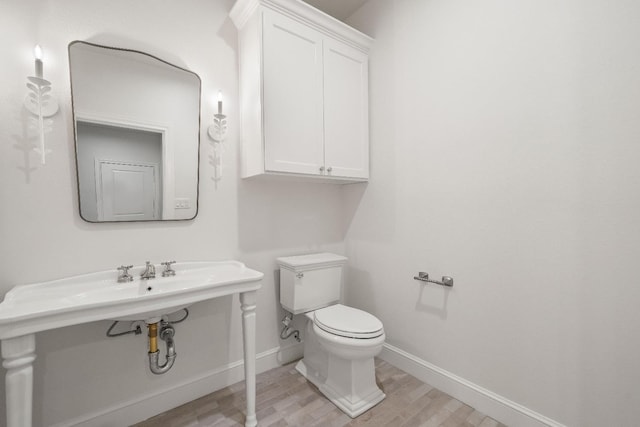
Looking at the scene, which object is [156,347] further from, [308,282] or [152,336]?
[308,282]

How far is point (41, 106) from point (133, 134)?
359 millimetres

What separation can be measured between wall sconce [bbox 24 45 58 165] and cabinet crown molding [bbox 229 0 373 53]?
1.05 meters

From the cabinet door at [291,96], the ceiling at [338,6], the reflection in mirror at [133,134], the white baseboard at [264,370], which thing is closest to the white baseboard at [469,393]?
the white baseboard at [264,370]

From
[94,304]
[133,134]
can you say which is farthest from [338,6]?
[94,304]

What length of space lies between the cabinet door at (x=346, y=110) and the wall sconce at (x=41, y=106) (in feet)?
4.76

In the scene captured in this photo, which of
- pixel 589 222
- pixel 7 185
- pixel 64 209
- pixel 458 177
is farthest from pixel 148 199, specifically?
pixel 589 222

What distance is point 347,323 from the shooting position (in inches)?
63.5

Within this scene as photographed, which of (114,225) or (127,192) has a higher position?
(127,192)

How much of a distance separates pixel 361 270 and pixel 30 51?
92.3 inches

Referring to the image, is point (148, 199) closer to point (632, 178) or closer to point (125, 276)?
point (125, 276)

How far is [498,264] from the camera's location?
1487 millimetres

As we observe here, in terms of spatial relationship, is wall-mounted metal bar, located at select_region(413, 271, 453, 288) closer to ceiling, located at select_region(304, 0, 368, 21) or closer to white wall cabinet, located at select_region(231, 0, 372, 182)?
white wall cabinet, located at select_region(231, 0, 372, 182)

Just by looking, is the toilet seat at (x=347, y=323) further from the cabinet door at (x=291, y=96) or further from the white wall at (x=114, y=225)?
the cabinet door at (x=291, y=96)

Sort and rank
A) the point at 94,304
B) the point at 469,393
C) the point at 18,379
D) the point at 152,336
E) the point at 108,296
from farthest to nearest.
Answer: the point at 469,393 < the point at 152,336 < the point at 108,296 < the point at 94,304 < the point at 18,379
